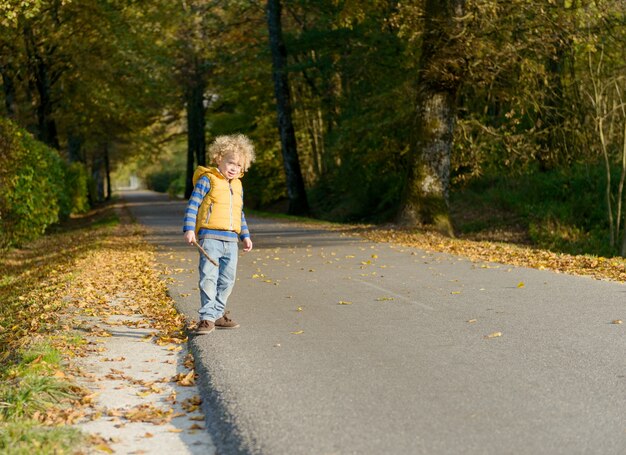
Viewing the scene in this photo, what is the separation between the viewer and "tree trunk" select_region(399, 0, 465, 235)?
20.0 m

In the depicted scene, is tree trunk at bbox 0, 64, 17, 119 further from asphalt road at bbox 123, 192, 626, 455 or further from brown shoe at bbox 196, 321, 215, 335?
brown shoe at bbox 196, 321, 215, 335

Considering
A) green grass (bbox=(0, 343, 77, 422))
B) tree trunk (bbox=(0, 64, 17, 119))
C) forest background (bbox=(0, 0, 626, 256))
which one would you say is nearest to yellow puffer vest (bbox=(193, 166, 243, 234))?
green grass (bbox=(0, 343, 77, 422))

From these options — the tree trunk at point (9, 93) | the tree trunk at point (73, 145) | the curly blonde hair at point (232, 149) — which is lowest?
the curly blonde hair at point (232, 149)

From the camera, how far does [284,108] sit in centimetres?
3309

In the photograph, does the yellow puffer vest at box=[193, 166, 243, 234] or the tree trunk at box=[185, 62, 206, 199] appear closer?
the yellow puffer vest at box=[193, 166, 243, 234]

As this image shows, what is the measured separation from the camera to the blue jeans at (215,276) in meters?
7.91

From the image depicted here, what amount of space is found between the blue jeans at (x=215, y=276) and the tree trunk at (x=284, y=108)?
24670 millimetres

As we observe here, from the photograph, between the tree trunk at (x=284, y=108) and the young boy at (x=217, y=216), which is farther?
the tree trunk at (x=284, y=108)

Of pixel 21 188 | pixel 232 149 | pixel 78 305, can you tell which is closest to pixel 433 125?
pixel 21 188

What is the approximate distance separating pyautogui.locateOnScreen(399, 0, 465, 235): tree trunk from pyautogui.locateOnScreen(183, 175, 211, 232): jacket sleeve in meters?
13.1

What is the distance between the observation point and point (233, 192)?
26.6 ft

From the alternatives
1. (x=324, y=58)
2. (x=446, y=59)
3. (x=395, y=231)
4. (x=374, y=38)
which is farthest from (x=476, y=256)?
(x=324, y=58)

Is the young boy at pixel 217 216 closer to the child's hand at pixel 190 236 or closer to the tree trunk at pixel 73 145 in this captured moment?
the child's hand at pixel 190 236

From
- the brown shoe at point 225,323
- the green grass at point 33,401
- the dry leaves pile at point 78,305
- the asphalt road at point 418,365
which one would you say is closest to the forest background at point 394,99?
the dry leaves pile at point 78,305
